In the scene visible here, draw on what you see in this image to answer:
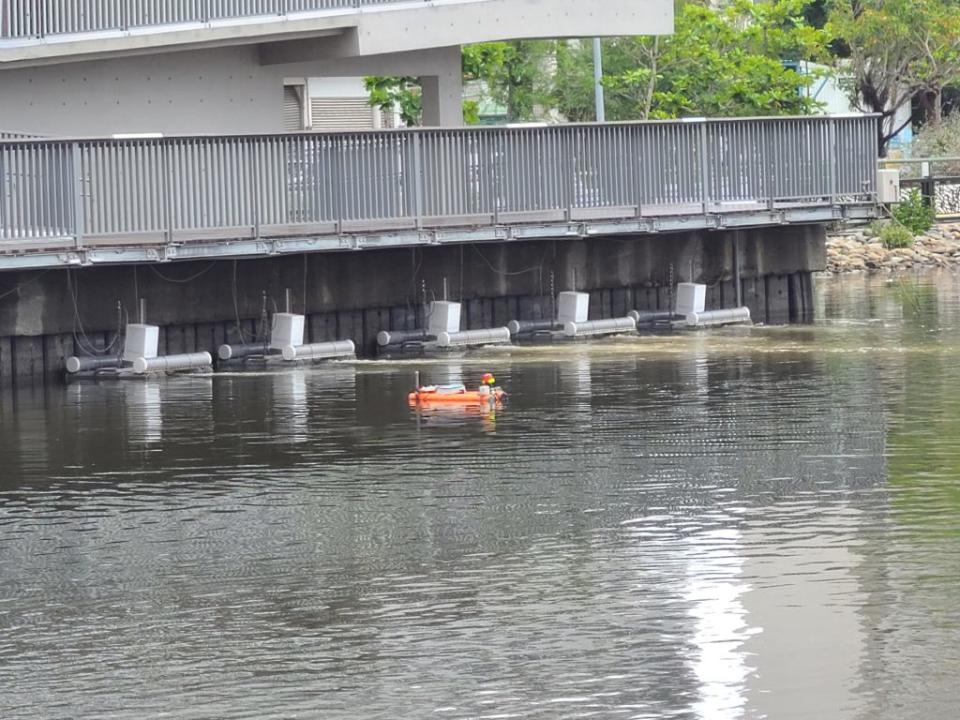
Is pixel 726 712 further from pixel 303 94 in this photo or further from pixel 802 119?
pixel 303 94

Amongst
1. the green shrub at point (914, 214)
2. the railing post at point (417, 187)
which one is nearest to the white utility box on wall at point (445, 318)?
the railing post at point (417, 187)

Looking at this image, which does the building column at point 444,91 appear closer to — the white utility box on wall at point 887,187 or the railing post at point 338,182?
the railing post at point 338,182

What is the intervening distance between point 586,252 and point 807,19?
45.8 meters

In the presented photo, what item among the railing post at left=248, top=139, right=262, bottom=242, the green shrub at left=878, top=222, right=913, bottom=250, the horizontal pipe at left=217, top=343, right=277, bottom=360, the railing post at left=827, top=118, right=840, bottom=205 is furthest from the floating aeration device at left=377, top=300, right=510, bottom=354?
the green shrub at left=878, top=222, right=913, bottom=250

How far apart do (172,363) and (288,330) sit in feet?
6.73

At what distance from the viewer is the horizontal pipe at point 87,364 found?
3108 centimetres

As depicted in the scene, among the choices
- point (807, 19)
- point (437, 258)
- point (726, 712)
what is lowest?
point (726, 712)

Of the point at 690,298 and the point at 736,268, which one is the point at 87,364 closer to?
the point at 690,298

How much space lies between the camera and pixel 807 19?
8100 centimetres

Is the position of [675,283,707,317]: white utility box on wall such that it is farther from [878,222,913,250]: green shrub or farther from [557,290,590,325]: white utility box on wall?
[878,222,913,250]: green shrub

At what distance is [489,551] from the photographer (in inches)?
710

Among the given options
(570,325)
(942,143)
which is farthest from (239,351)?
(942,143)

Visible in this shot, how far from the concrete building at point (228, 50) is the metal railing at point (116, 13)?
0.02 meters

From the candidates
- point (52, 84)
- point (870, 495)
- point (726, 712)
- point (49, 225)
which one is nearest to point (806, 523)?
point (870, 495)
